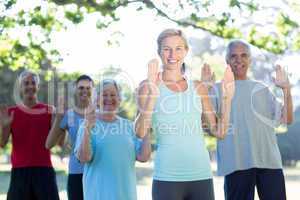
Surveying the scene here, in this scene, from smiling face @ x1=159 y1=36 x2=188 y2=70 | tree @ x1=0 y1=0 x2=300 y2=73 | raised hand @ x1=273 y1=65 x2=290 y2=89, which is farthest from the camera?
tree @ x1=0 y1=0 x2=300 y2=73

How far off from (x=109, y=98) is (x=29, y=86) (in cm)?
120

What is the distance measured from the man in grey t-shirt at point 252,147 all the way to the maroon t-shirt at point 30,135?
4.68 feet

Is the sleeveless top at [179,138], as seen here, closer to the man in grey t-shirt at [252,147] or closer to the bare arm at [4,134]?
the man in grey t-shirt at [252,147]

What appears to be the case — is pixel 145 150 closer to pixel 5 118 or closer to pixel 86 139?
pixel 86 139

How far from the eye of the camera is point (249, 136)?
13.3 feet

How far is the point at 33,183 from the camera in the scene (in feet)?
15.0

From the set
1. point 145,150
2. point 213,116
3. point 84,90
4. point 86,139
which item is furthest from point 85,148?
point 84,90

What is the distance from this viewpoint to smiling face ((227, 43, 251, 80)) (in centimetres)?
416

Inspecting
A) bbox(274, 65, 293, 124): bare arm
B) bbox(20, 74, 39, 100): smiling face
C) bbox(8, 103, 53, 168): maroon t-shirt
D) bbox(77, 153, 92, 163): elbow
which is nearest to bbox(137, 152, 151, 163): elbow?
bbox(77, 153, 92, 163): elbow

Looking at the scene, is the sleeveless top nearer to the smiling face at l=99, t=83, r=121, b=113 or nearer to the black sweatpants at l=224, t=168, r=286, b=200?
the smiling face at l=99, t=83, r=121, b=113

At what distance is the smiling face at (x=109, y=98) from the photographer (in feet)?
12.5

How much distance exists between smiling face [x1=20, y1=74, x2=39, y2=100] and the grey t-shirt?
1.61 m

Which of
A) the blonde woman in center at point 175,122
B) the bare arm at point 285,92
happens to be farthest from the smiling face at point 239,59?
the blonde woman in center at point 175,122

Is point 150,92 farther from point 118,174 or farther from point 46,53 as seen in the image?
point 46,53
